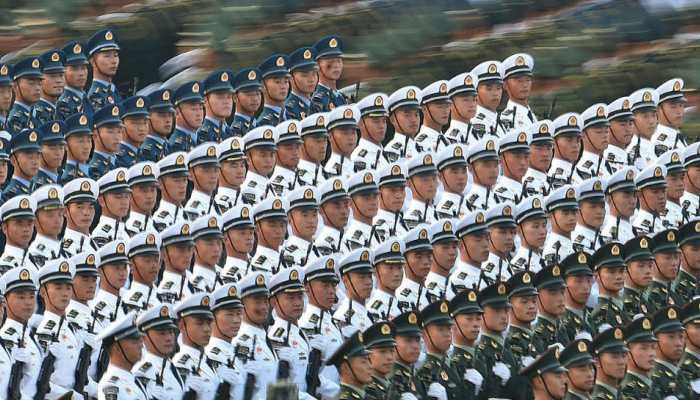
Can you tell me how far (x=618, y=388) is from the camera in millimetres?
17812

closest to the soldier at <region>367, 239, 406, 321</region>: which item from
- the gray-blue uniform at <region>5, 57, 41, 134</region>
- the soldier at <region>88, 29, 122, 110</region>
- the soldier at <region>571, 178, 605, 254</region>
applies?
the soldier at <region>571, 178, 605, 254</region>

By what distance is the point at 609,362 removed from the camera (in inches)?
697

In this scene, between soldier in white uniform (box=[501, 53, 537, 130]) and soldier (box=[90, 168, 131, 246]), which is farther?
soldier in white uniform (box=[501, 53, 537, 130])

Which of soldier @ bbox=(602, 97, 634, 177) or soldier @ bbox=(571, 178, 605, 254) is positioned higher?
soldier @ bbox=(602, 97, 634, 177)

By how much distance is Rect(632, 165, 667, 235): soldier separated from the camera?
19719mm

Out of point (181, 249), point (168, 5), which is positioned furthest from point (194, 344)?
point (168, 5)

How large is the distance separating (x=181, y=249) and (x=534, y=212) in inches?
105

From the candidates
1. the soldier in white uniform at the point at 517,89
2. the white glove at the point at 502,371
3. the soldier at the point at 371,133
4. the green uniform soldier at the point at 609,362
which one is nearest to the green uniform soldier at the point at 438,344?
the white glove at the point at 502,371

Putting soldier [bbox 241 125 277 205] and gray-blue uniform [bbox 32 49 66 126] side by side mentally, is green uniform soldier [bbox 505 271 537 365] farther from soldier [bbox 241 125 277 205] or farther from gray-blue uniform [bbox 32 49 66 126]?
gray-blue uniform [bbox 32 49 66 126]

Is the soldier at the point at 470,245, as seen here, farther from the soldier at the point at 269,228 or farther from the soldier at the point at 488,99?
the soldier at the point at 488,99

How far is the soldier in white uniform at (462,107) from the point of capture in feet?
65.4

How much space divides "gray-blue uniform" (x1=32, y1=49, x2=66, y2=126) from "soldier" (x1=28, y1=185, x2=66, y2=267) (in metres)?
1.56

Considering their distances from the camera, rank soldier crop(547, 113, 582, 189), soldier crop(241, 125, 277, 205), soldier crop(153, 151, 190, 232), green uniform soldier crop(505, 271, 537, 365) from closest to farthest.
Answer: green uniform soldier crop(505, 271, 537, 365) < soldier crop(153, 151, 190, 232) < soldier crop(241, 125, 277, 205) < soldier crop(547, 113, 582, 189)

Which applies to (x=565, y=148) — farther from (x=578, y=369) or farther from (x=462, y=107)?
(x=578, y=369)
